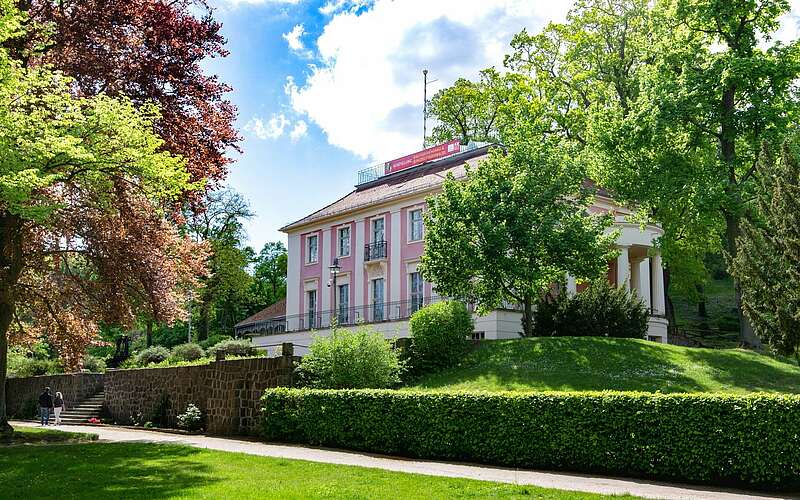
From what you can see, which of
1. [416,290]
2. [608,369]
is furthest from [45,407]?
[608,369]

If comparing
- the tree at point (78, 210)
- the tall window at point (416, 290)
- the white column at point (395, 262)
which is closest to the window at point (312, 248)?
the white column at point (395, 262)

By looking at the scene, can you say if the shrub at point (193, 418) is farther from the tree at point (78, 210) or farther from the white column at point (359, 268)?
the white column at point (359, 268)

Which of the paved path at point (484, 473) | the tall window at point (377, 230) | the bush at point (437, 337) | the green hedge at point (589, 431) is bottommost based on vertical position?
the paved path at point (484, 473)

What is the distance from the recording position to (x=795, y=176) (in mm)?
21422

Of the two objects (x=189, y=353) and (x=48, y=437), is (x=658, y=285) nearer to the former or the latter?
(x=189, y=353)

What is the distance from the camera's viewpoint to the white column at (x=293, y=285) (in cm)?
4338

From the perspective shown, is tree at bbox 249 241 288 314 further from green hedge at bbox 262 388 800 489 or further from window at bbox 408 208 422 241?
green hedge at bbox 262 388 800 489

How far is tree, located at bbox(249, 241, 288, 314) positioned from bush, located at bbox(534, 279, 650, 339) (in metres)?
42.8

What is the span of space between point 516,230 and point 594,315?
419 cm

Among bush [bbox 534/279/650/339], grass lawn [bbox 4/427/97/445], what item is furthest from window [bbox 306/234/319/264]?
grass lawn [bbox 4/427/97/445]

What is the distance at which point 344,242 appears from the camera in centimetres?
4153

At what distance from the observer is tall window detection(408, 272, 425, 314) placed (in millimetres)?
36062

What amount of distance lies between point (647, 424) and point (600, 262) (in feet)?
45.5

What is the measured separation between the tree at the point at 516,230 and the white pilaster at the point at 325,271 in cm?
1452
